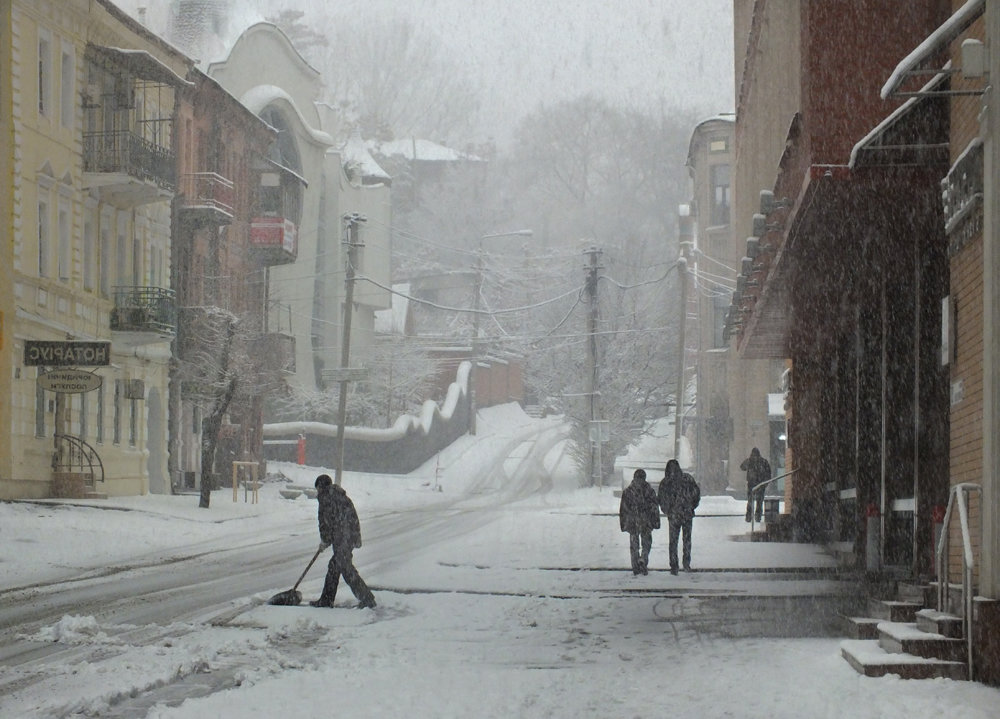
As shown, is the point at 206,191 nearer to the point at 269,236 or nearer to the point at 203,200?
the point at 203,200

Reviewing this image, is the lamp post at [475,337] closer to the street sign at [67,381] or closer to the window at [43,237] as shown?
the window at [43,237]

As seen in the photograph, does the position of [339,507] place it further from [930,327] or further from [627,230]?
[627,230]

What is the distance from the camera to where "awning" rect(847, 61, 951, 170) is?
13406 mm

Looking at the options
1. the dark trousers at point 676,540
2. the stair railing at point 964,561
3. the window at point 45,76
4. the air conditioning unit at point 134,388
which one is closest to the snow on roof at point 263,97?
the air conditioning unit at point 134,388

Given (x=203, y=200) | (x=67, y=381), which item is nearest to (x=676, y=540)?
(x=67, y=381)

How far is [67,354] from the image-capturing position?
2873cm

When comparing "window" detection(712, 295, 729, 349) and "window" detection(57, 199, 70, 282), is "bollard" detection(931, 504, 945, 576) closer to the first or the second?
"window" detection(57, 199, 70, 282)

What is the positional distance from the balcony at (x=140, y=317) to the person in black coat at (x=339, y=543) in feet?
66.8

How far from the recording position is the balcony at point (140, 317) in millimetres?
35531

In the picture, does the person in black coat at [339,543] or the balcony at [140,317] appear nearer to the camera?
the person in black coat at [339,543]

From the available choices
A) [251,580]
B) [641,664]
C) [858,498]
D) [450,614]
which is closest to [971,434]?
[641,664]

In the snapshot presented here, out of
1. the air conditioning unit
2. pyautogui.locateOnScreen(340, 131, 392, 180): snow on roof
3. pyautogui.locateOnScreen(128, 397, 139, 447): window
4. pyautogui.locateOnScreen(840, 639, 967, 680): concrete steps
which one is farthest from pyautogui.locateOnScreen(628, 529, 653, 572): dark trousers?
pyautogui.locateOnScreen(340, 131, 392, 180): snow on roof

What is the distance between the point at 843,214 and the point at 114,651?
8945 mm

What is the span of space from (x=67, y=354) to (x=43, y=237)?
4.21 meters
